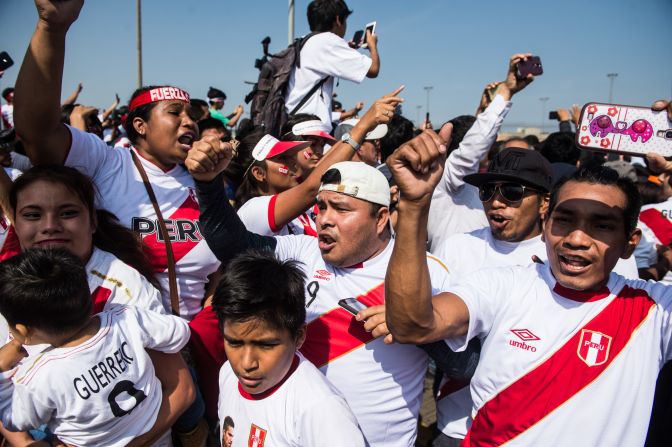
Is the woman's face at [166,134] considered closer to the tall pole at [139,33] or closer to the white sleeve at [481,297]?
the white sleeve at [481,297]

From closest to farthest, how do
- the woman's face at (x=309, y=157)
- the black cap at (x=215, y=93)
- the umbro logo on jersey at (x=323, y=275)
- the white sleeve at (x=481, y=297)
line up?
the white sleeve at (x=481, y=297)
the umbro logo on jersey at (x=323, y=275)
the woman's face at (x=309, y=157)
the black cap at (x=215, y=93)

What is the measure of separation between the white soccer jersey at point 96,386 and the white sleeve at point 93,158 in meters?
0.90

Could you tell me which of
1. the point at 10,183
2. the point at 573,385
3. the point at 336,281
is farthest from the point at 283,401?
the point at 10,183

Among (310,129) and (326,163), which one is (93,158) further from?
(310,129)

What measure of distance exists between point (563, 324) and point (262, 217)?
5.64ft

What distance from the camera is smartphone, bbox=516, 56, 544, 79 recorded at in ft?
9.78

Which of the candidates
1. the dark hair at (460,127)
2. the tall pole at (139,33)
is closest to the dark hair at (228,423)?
the dark hair at (460,127)

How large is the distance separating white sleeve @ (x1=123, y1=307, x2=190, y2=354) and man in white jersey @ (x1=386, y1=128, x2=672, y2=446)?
990mm

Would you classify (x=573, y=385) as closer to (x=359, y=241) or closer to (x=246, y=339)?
(x=359, y=241)

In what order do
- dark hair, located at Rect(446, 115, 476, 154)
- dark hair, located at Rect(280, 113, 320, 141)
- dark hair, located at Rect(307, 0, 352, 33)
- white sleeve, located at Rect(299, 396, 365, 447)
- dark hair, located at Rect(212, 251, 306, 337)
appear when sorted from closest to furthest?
1. white sleeve, located at Rect(299, 396, 365, 447)
2. dark hair, located at Rect(212, 251, 306, 337)
3. dark hair, located at Rect(280, 113, 320, 141)
4. dark hair, located at Rect(446, 115, 476, 154)
5. dark hair, located at Rect(307, 0, 352, 33)

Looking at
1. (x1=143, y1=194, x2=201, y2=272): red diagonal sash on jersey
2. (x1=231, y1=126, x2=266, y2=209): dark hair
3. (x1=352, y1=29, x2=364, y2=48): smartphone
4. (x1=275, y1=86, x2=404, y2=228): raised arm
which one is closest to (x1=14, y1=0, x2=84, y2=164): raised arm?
(x1=143, y1=194, x2=201, y2=272): red diagonal sash on jersey

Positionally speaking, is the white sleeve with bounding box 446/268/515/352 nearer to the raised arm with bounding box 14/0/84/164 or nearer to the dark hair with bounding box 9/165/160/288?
the dark hair with bounding box 9/165/160/288

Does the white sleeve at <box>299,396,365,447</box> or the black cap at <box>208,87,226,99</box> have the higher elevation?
the black cap at <box>208,87,226,99</box>

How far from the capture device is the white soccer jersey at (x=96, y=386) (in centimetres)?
177
